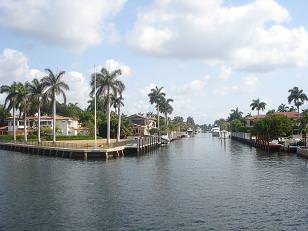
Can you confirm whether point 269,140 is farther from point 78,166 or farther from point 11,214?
point 11,214

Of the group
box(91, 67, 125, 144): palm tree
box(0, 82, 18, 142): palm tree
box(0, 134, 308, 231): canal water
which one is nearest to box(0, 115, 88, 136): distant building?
box(0, 82, 18, 142): palm tree

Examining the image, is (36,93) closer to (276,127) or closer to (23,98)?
(23,98)

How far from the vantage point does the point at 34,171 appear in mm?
60250

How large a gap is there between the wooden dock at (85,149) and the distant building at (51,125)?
133 ft

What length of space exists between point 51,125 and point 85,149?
244ft

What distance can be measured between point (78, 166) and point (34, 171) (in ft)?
24.8

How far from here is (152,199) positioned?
3934 cm

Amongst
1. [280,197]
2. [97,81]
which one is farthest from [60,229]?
[97,81]

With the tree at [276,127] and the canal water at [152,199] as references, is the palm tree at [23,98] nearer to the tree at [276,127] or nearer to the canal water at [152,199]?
the canal water at [152,199]

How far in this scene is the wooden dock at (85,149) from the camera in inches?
3083

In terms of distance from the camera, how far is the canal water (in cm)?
3095

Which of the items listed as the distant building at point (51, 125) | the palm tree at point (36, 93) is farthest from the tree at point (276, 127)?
the distant building at point (51, 125)

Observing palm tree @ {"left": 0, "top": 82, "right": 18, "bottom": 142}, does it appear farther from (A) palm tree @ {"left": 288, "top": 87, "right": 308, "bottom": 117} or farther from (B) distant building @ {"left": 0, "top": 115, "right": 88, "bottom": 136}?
(A) palm tree @ {"left": 288, "top": 87, "right": 308, "bottom": 117}

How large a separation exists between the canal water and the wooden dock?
15.2 m
